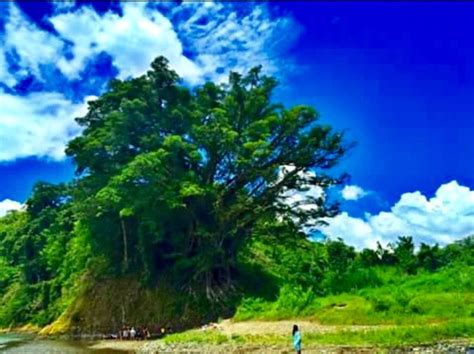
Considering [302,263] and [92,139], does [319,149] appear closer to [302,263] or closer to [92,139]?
[302,263]

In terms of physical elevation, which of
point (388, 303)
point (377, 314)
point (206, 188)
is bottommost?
point (377, 314)

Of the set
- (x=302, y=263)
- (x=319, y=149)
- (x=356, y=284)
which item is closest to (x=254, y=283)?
(x=302, y=263)

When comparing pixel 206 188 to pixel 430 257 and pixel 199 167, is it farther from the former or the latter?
pixel 430 257

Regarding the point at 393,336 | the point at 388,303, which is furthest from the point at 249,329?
the point at 393,336

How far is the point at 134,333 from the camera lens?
42.2 m

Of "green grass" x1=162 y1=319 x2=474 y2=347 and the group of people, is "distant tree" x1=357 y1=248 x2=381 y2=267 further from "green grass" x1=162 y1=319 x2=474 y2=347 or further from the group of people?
"green grass" x1=162 y1=319 x2=474 y2=347

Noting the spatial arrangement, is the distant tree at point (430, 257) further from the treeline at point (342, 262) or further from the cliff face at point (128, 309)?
the cliff face at point (128, 309)

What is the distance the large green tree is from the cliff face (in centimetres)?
154

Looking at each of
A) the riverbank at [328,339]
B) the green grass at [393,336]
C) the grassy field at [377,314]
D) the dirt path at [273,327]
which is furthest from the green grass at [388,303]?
the green grass at [393,336]

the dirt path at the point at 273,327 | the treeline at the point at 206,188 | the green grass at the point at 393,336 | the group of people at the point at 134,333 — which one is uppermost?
the treeline at the point at 206,188

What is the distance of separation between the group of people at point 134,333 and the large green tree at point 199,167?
14.9 ft

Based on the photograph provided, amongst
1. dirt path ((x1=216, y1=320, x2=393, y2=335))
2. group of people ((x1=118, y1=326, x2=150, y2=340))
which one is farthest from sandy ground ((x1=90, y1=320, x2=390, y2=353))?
group of people ((x1=118, y1=326, x2=150, y2=340))

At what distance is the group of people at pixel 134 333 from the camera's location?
42.0m

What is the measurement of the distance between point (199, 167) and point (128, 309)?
1220 cm
